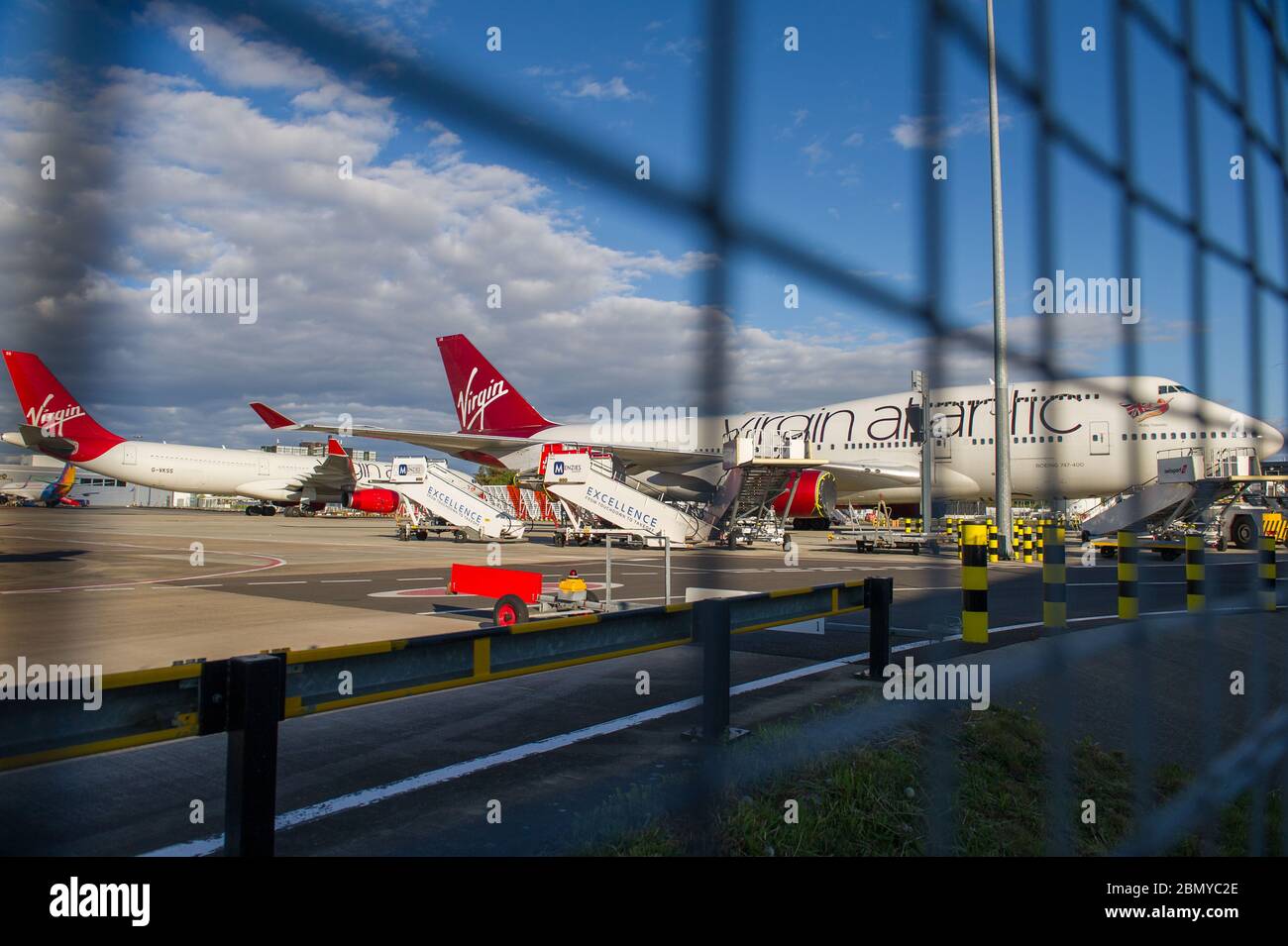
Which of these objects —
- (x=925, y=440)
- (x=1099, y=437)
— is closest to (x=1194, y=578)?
(x=1099, y=437)

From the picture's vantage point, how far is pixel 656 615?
3936mm

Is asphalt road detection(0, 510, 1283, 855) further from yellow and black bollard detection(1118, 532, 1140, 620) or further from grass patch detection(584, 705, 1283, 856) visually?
yellow and black bollard detection(1118, 532, 1140, 620)

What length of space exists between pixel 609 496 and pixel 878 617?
1679cm

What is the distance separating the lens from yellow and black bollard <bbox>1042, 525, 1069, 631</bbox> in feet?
21.8

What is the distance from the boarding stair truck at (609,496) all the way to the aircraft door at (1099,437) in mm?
17739

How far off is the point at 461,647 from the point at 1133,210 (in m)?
3.02

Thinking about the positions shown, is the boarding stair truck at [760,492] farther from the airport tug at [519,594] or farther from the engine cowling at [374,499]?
the engine cowling at [374,499]

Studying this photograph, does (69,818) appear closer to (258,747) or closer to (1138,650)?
(258,747)

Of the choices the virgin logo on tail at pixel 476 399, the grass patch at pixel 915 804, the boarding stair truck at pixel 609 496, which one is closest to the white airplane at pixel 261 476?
the virgin logo on tail at pixel 476 399

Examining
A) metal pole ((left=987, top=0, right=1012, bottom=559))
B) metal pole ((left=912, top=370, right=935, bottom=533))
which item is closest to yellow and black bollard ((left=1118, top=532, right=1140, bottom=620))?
metal pole ((left=912, top=370, right=935, bottom=533))

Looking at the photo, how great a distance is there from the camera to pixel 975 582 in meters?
5.52

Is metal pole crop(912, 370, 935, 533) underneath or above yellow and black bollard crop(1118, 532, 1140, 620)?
above
